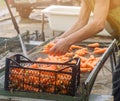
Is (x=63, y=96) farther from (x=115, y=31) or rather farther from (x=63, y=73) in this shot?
(x=115, y=31)

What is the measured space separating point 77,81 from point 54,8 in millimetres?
5902

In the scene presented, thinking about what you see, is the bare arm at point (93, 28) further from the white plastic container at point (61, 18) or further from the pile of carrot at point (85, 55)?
the white plastic container at point (61, 18)

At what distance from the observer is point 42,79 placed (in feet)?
9.46

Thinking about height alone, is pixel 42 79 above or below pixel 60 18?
above

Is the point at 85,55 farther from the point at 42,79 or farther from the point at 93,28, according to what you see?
the point at 42,79

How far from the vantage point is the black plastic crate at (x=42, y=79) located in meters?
2.84

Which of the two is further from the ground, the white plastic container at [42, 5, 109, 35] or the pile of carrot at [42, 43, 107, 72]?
the pile of carrot at [42, 43, 107, 72]

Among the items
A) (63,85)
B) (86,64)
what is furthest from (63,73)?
(86,64)

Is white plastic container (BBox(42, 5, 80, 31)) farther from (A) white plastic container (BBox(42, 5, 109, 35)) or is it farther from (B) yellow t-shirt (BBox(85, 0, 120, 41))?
(B) yellow t-shirt (BBox(85, 0, 120, 41))

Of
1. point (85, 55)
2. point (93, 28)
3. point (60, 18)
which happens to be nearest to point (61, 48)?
point (93, 28)

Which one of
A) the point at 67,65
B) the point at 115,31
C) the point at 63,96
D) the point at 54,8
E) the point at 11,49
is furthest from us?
the point at 54,8

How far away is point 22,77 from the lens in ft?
9.57

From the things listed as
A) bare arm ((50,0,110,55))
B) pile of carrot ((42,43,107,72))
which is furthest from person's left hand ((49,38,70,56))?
pile of carrot ((42,43,107,72))

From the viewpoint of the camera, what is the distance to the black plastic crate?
2840mm
